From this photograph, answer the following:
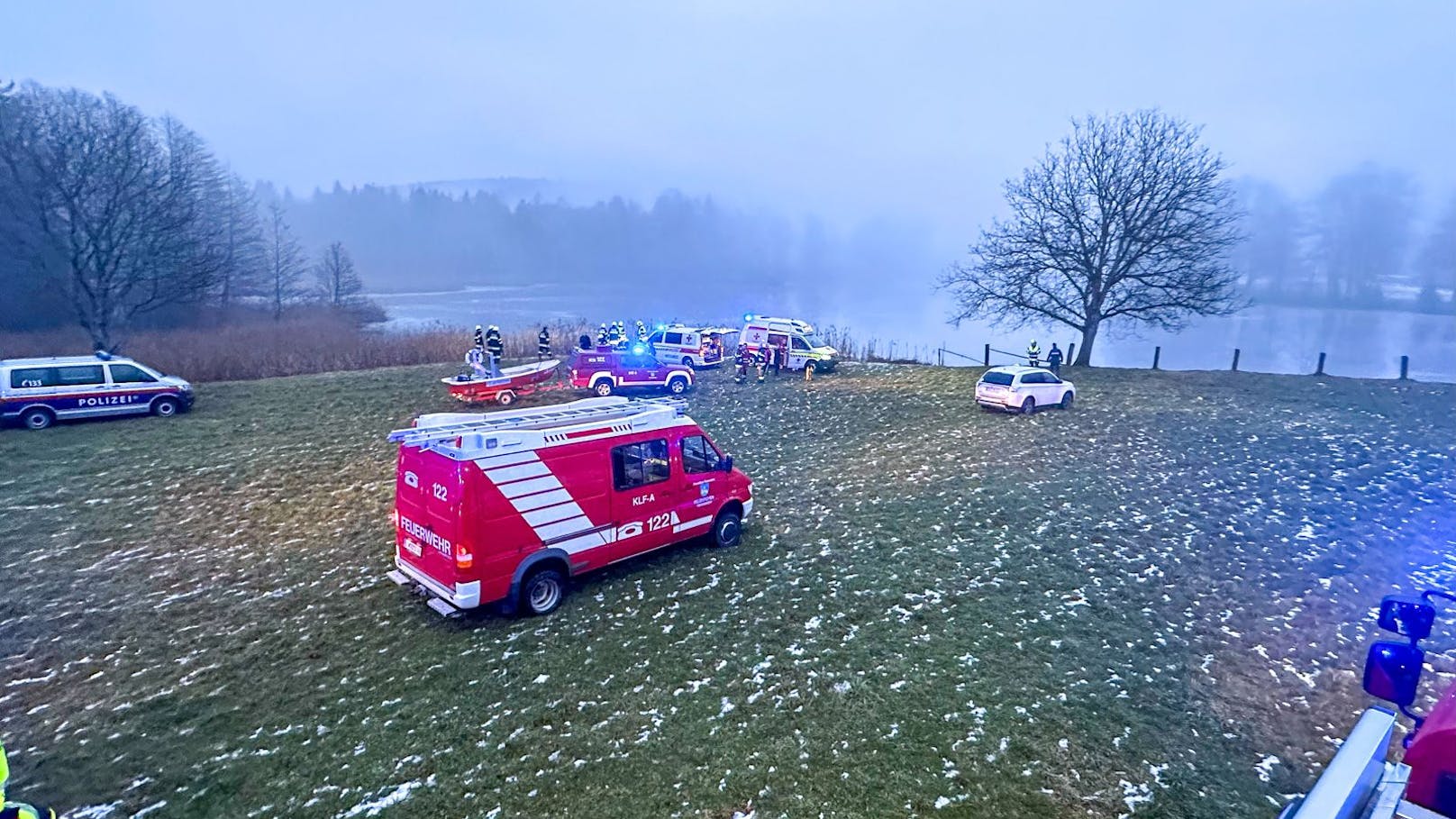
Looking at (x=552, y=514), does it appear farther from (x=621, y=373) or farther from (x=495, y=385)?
(x=621, y=373)

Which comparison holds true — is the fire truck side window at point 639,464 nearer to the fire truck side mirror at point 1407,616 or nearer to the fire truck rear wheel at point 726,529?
the fire truck rear wheel at point 726,529

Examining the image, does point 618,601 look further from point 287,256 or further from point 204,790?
point 287,256

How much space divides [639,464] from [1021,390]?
1659 cm

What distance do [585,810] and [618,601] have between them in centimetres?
412

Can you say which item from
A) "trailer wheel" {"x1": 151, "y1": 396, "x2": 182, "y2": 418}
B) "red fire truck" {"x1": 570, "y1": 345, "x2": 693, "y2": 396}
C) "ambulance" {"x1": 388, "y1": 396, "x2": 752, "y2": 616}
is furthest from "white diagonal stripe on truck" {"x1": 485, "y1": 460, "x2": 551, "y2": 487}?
"trailer wheel" {"x1": 151, "y1": 396, "x2": 182, "y2": 418}

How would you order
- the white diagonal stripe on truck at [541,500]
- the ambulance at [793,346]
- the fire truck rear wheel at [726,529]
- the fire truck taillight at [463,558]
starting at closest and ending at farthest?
the fire truck taillight at [463,558]
the white diagonal stripe on truck at [541,500]
the fire truck rear wheel at [726,529]
the ambulance at [793,346]

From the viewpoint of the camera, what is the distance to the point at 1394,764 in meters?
3.66

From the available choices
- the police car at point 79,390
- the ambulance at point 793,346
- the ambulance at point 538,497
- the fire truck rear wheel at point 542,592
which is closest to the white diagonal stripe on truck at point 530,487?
the ambulance at point 538,497

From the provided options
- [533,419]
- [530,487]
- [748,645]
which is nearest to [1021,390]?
[748,645]

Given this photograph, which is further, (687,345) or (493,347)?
(687,345)

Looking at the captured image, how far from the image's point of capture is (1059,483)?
50.9 ft

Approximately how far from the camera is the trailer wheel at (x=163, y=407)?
20.0m

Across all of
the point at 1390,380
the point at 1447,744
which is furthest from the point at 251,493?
the point at 1390,380

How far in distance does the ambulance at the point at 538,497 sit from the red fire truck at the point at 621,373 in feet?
45.2
